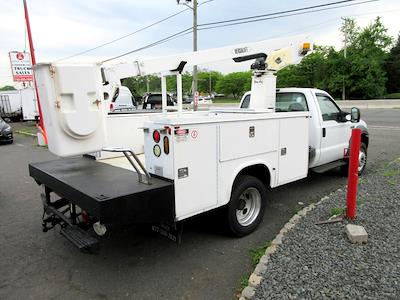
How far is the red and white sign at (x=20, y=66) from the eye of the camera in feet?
59.0

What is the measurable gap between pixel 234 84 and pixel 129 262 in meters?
81.5

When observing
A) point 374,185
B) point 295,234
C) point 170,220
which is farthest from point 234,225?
point 374,185

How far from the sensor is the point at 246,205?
4.39 meters

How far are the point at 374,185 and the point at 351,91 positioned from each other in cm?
4413

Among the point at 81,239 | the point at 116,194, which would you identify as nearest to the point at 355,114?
the point at 116,194

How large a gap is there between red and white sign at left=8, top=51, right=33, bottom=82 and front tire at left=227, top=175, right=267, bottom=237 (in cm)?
1737

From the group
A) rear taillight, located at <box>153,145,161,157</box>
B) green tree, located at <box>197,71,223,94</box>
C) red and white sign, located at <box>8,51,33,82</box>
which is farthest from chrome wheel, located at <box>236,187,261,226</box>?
green tree, located at <box>197,71,223,94</box>

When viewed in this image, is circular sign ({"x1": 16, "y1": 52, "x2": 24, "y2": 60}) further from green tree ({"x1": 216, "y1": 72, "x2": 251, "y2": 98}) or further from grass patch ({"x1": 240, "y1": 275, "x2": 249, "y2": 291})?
green tree ({"x1": 216, "y1": 72, "x2": 251, "y2": 98})

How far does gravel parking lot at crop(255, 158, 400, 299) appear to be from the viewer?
2.83 metres

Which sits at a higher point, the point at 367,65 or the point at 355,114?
the point at 367,65

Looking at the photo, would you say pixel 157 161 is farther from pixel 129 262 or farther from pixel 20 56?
pixel 20 56

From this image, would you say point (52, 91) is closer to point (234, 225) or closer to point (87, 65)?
point (87, 65)

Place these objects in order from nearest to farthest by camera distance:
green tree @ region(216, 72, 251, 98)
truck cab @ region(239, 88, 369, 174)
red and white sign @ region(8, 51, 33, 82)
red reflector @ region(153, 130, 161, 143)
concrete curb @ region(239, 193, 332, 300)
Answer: concrete curb @ region(239, 193, 332, 300)
red reflector @ region(153, 130, 161, 143)
truck cab @ region(239, 88, 369, 174)
red and white sign @ region(8, 51, 33, 82)
green tree @ region(216, 72, 251, 98)

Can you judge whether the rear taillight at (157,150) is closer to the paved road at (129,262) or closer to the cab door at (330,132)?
the paved road at (129,262)
